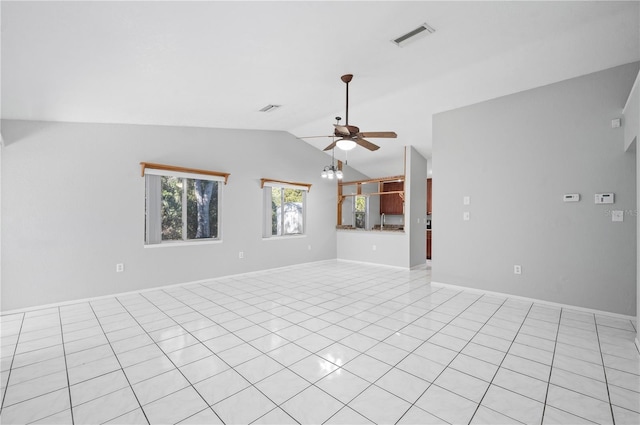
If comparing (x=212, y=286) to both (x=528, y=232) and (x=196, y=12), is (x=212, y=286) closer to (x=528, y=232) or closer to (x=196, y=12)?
(x=196, y=12)

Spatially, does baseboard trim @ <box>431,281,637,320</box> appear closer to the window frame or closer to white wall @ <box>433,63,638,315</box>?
white wall @ <box>433,63,638,315</box>

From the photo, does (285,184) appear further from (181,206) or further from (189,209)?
(181,206)

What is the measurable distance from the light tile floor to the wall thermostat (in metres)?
1.40

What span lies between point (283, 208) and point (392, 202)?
12.9ft

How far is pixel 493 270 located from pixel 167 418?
4434mm

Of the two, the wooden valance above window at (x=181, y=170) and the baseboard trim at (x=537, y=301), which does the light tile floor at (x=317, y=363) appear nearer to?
the baseboard trim at (x=537, y=301)

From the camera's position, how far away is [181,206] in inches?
198

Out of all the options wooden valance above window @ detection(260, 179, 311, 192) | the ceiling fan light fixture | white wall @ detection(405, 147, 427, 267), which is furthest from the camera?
white wall @ detection(405, 147, 427, 267)

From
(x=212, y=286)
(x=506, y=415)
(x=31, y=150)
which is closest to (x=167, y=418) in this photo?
(x=506, y=415)

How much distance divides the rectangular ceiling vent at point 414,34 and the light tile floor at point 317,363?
2934 mm

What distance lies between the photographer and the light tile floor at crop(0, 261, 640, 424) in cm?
175

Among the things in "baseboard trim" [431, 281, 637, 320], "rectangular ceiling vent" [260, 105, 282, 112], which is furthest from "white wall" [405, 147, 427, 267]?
"rectangular ceiling vent" [260, 105, 282, 112]

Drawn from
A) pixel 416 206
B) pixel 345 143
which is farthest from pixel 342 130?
pixel 416 206

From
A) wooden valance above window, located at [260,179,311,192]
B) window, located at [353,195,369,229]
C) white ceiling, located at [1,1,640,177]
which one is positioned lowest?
window, located at [353,195,369,229]
